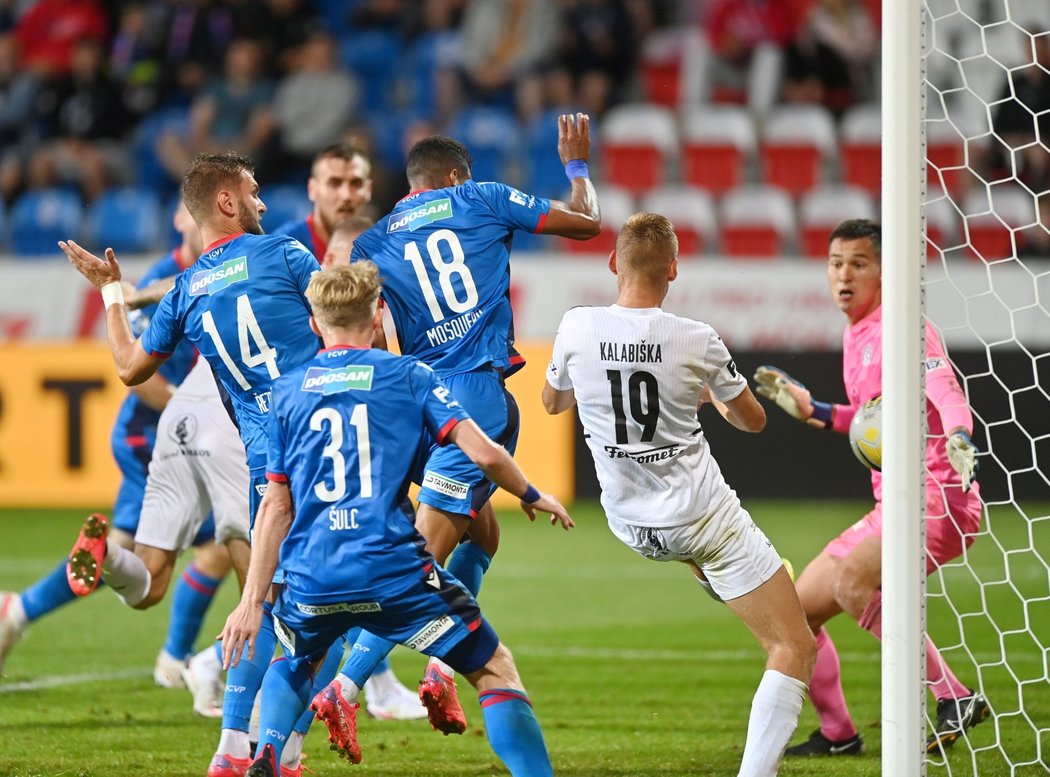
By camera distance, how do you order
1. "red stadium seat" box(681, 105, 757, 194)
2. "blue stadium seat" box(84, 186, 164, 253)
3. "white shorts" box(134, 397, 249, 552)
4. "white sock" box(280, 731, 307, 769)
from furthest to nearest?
"red stadium seat" box(681, 105, 757, 194), "blue stadium seat" box(84, 186, 164, 253), "white shorts" box(134, 397, 249, 552), "white sock" box(280, 731, 307, 769)

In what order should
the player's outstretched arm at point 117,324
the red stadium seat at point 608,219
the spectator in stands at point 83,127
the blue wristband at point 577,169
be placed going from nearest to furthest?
1. the player's outstretched arm at point 117,324
2. the blue wristband at point 577,169
3. the red stadium seat at point 608,219
4. the spectator in stands at point 83,127

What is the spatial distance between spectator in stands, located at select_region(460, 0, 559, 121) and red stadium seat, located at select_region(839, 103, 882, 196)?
3402 mm

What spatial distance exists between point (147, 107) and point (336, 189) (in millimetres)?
9825

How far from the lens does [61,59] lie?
54.3 ft

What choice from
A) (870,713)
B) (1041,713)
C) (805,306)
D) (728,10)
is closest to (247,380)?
(870,713)

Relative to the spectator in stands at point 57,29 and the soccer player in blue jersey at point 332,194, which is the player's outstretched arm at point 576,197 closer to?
the soccer player in blue jersey at point 332,194

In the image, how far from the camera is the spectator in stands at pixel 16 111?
16141 millimetres

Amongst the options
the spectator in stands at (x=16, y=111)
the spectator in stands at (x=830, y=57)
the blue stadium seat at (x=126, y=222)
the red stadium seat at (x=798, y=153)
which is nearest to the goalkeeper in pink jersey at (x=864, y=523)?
the red stadium seat at (x=798, y=153)

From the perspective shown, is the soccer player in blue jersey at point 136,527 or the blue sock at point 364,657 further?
the soccer player in blue jersey at point 136,527

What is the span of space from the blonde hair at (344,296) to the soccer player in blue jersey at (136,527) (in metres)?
2.75

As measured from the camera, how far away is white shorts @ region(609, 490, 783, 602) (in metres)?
4.85

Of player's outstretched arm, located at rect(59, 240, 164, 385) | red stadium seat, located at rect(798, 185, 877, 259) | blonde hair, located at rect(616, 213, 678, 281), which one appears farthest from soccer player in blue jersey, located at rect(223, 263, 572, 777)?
red stadium seat, located at rect(798, 185, 877, 259)

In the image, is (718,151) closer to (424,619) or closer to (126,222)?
(126,222)

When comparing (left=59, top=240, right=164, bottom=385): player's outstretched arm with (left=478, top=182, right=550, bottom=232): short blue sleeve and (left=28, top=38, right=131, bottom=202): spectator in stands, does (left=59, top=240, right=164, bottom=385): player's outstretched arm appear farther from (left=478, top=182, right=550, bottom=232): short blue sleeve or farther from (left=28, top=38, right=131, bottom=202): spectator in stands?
(left=28, top=38, right=131, bottom=202): spectator in stands
